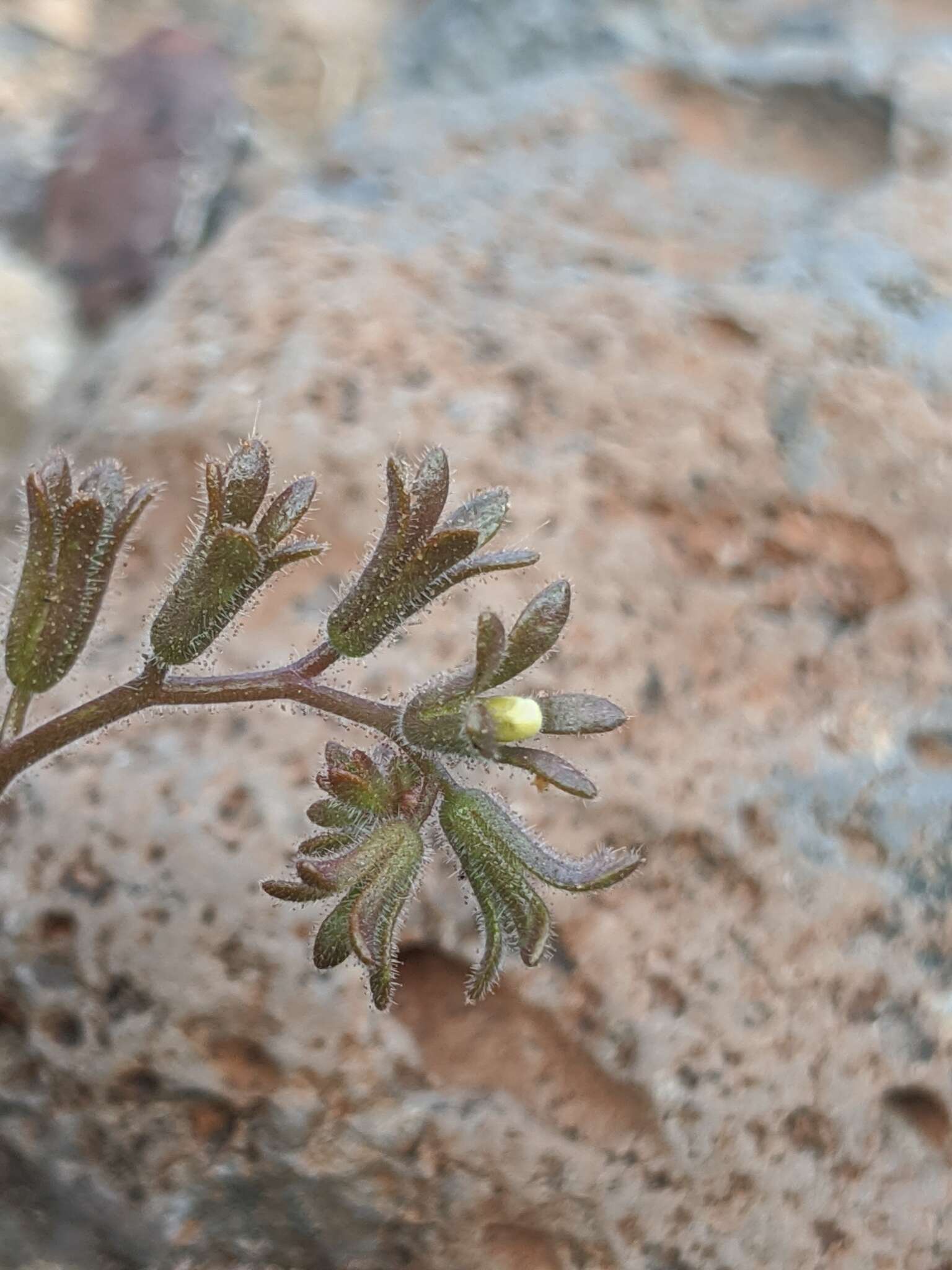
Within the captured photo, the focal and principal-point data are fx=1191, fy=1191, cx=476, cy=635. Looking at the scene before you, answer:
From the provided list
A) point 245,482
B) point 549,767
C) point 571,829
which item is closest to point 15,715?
point 245,482

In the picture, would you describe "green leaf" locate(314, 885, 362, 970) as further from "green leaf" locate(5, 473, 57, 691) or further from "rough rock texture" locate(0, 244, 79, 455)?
"rough rock texture" locate(0, 244, 79, 455)

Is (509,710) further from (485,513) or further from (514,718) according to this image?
(485,513)

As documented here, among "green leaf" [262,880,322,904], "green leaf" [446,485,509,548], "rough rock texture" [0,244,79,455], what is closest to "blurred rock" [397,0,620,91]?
"rough rock texture" [0,244,79,455]

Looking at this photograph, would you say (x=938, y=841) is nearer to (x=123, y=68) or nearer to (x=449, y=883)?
(x=449, y=883)

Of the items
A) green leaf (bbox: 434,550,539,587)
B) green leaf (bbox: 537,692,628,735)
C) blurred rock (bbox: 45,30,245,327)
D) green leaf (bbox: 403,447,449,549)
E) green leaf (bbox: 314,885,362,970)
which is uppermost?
blurred rock (bbox: 45,30,245,327)

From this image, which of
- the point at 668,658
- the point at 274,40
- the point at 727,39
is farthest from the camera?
the point at 274,40

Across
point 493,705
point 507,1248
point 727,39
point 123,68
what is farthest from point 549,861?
point 123,68
